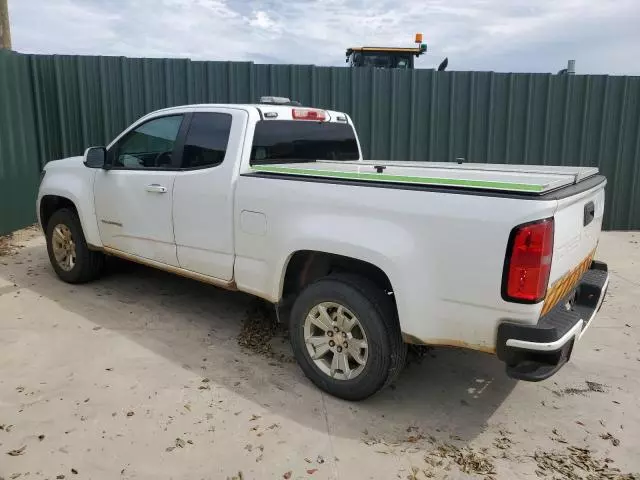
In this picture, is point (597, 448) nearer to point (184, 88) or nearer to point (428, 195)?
point (428, 195)

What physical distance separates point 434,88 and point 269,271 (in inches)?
238

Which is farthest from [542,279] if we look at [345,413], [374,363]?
[345,413]

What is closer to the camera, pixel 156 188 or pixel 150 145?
pixel 156 188

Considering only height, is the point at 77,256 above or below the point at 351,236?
below

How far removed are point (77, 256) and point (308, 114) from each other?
2.84 metres

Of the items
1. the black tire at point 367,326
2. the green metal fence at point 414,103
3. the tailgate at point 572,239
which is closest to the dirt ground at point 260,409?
the black tire at point 367,326

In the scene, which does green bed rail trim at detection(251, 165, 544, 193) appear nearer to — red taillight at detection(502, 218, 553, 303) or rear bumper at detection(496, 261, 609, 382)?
red taillight at detection(502, 218, 553, 303)

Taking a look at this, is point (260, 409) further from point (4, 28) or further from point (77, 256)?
point (4, 28)

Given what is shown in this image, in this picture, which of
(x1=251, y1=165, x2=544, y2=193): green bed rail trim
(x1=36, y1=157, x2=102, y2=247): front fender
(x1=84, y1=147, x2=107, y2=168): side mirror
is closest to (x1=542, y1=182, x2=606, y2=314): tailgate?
(x1=251, y1=165, x2=544, y2=193): green bed rail trim

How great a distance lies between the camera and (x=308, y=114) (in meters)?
4.70

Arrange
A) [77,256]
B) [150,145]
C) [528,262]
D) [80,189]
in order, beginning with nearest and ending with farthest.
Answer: [528,262]
[150,145]
[80,189]
[77,256]

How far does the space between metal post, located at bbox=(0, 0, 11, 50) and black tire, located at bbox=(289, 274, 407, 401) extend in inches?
336

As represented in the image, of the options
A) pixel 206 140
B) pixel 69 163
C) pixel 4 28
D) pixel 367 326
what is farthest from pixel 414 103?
pixel 4 28

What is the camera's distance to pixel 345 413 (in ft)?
11.0
